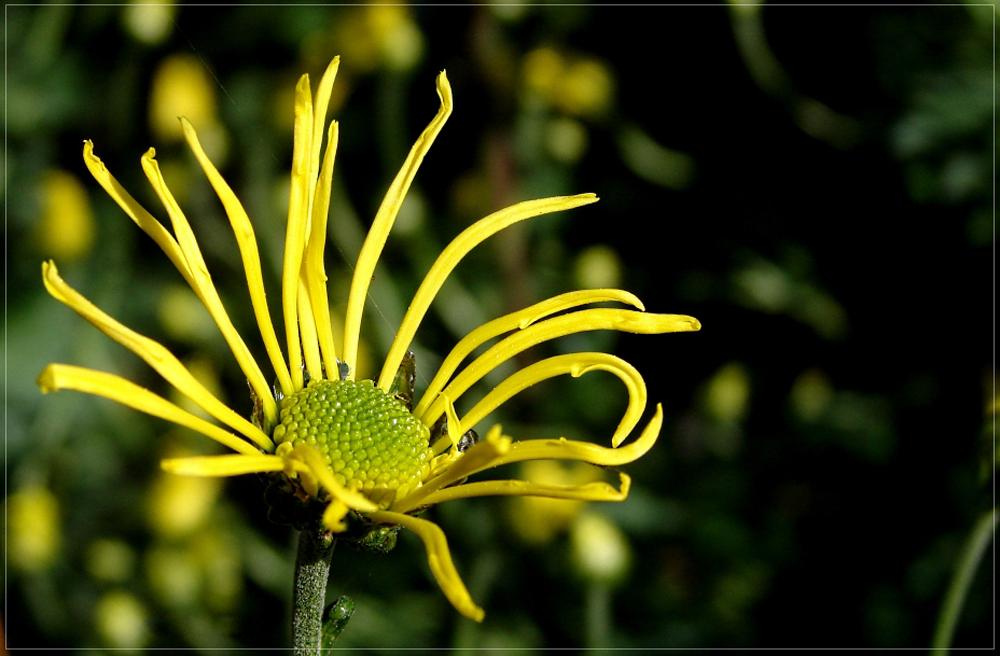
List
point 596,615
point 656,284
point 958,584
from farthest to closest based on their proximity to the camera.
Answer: point 656,284 < point 596,615 < point 958,584

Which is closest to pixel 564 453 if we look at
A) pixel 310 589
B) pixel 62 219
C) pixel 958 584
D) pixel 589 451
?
pixel 589 451

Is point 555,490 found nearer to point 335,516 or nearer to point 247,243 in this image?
point 335,516

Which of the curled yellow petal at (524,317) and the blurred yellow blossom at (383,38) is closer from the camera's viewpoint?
the curled yellow petal at (524,317)

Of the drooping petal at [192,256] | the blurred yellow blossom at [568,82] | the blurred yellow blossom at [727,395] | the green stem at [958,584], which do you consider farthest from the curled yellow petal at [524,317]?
the blurred yellow blossom at [568,82]

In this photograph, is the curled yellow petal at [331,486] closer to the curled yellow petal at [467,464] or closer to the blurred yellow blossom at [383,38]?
the curled yellow petal at [467,464]

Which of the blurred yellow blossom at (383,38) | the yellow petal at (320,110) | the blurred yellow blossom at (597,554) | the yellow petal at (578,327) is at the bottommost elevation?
the blurred yellow blossom at (597,554)

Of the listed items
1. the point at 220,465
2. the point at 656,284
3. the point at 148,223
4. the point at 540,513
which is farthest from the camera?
the point at 656,284

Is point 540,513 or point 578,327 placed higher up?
point 578,327
